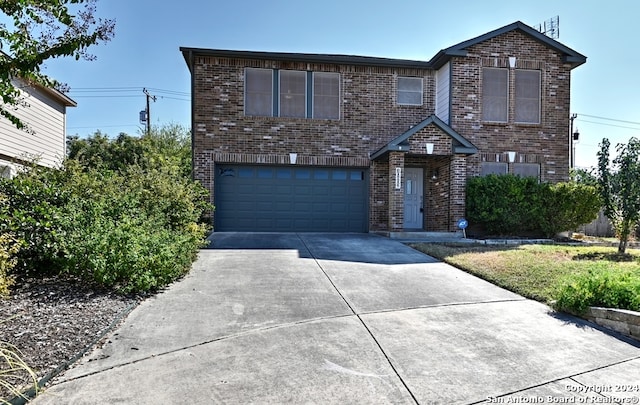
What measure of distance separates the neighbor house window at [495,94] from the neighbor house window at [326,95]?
5006 mm

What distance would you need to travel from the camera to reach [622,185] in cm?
1030

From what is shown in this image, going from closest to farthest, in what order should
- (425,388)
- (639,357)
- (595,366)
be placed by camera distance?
(425,388), (595,366), (639,357)

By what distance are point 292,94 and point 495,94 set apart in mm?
6932

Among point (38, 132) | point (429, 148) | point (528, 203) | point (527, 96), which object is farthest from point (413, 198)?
point (38, 132)

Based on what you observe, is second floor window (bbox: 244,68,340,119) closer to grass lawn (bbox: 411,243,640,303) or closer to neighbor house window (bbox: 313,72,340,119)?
neighbor house window (bbox: 313,72,340,119)

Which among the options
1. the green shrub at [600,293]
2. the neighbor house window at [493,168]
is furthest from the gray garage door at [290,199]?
the green shrub at [600,293]

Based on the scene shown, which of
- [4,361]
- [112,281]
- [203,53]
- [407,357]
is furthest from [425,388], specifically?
[203,53]

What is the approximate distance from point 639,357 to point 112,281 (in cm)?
623

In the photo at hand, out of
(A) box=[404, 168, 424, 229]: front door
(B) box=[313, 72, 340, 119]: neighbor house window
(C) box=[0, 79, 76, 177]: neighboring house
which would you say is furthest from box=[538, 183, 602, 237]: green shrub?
(C) box=[0, 79, 76, 177]: neighboring house

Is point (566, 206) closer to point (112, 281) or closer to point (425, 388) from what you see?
point (425, 388)

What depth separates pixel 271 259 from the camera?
344 inches

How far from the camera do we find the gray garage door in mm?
13781

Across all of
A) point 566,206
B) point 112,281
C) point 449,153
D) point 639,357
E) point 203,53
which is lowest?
point 639,357

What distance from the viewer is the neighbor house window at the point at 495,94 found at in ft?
47.0
